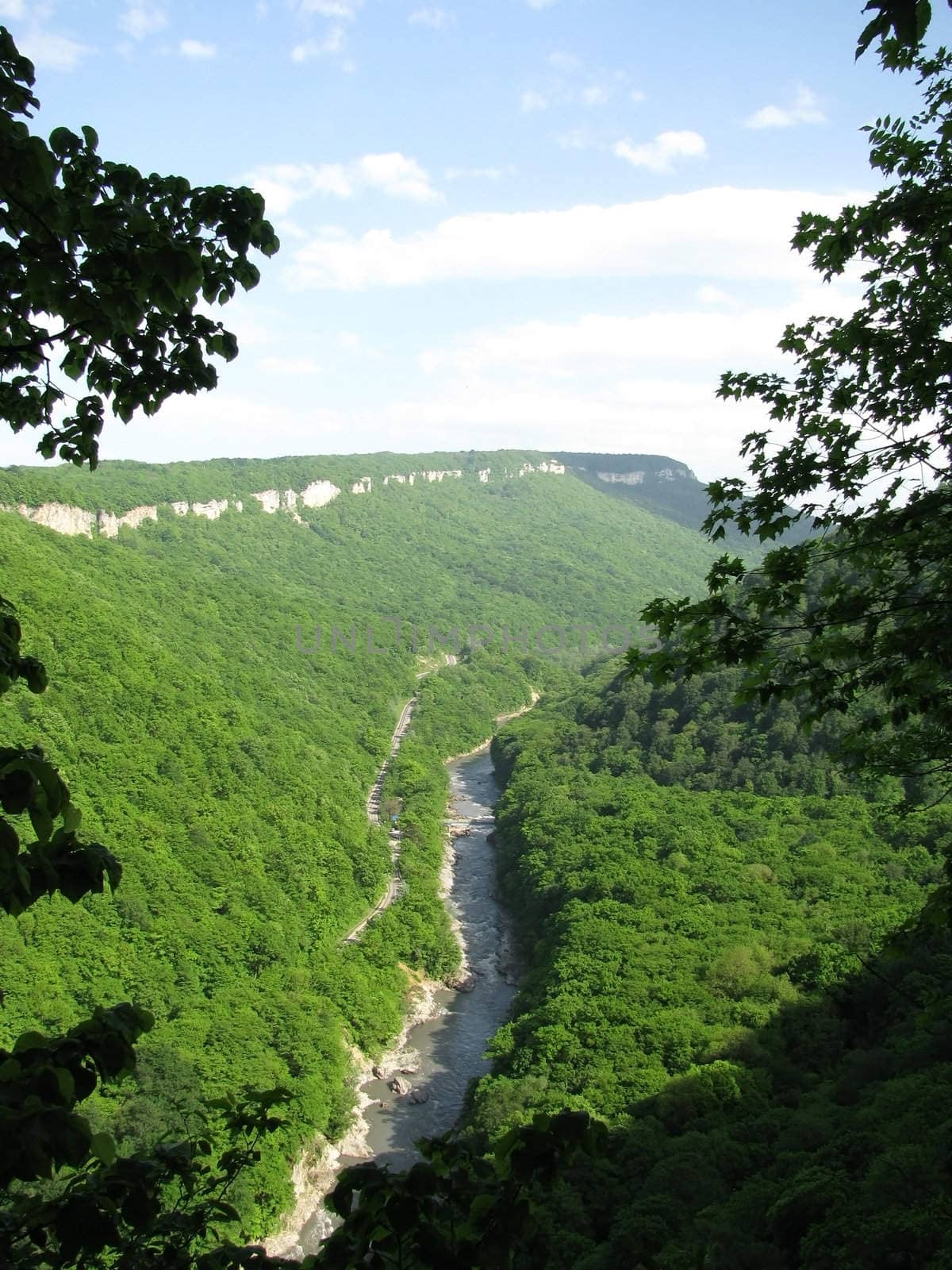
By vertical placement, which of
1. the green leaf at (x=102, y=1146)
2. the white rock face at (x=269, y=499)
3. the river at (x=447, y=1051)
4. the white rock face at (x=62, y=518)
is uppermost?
the white rock face at (x=269, y=499)

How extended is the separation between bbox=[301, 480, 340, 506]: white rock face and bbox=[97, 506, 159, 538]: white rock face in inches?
1497

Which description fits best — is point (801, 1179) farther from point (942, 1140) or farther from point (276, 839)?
point (276, 839)

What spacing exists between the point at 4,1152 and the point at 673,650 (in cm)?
441

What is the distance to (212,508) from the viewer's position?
109 m

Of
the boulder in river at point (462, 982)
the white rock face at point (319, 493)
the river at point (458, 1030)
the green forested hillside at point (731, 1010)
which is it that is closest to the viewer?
the green forested hillside at point (731, 1010)

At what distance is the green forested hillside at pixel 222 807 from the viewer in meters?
29.4

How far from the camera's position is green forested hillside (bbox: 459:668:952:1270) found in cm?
1495

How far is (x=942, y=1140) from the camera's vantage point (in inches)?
577

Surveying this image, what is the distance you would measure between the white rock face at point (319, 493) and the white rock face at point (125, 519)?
3803cm

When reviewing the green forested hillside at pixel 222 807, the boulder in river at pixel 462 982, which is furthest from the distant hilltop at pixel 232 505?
the boulder in river at pixel 462 982

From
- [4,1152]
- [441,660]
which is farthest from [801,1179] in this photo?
[441,660]

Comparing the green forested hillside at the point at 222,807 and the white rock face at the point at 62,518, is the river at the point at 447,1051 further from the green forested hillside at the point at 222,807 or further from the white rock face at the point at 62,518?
the white rock face at the point at 62,518

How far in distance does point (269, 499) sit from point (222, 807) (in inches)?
3342

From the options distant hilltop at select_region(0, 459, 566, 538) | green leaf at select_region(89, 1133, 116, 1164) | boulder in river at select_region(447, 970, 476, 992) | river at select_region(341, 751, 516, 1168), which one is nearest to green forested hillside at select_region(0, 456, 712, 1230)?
boulder in river at select_region(447, 970, 476, 992)
